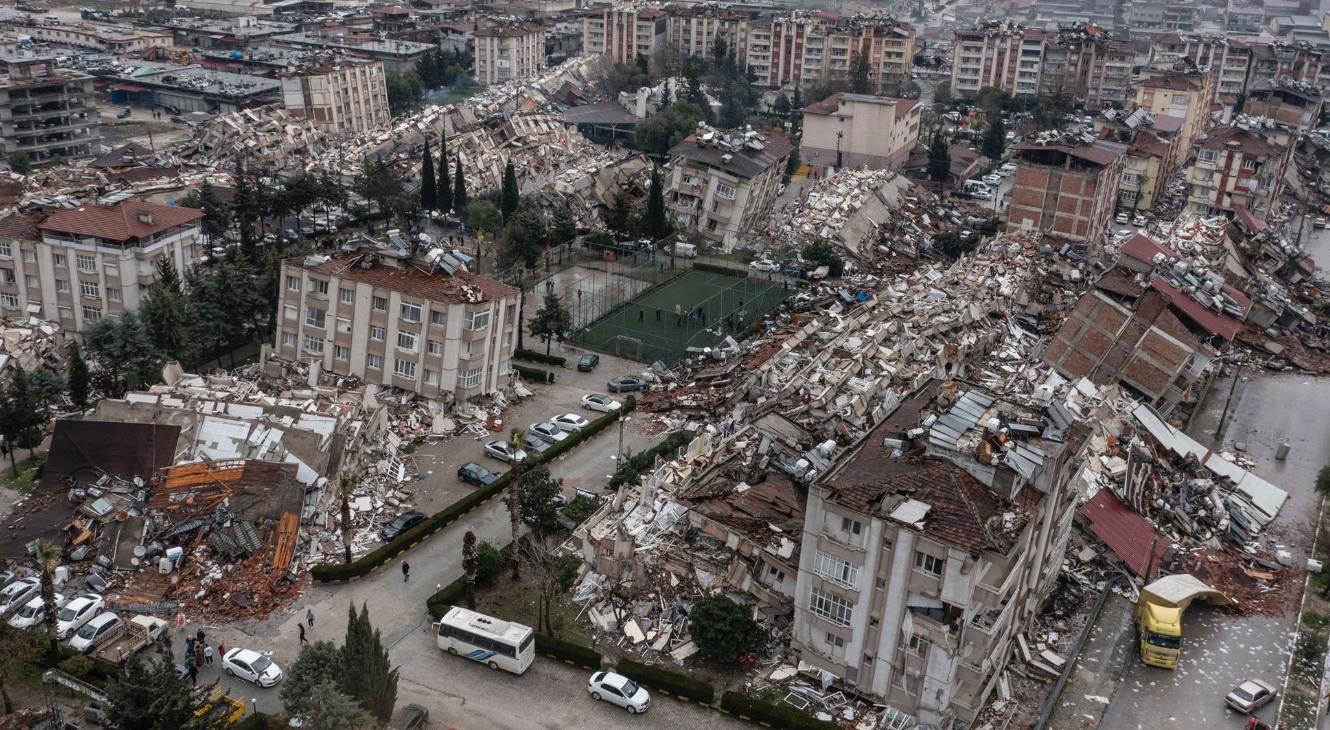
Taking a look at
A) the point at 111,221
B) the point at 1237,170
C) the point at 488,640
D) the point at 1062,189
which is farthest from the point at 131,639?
the point at 1237,170

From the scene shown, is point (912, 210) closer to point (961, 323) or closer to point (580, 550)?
point (961, 323)

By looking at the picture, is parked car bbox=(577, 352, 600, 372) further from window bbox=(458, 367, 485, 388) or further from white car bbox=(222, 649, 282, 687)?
white car bbox=(222, 649, 282, 687)

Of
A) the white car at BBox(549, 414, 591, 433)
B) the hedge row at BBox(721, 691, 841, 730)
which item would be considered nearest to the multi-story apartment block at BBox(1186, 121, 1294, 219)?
the white car at BBox(549, 414, 591, 433)

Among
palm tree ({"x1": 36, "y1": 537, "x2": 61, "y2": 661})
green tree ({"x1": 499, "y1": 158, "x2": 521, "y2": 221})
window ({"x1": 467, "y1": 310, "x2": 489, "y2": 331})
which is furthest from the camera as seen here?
green tree ({"x1": 499, "y1": 158, "x2": 521, "y2": 221})

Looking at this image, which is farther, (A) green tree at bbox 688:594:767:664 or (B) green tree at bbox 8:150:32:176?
(B) green tree at bbox 8:150:32:176

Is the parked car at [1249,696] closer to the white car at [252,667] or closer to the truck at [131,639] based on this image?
the white car at [252,667]

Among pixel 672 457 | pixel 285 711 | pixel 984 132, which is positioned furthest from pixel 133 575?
pixel 984 132
